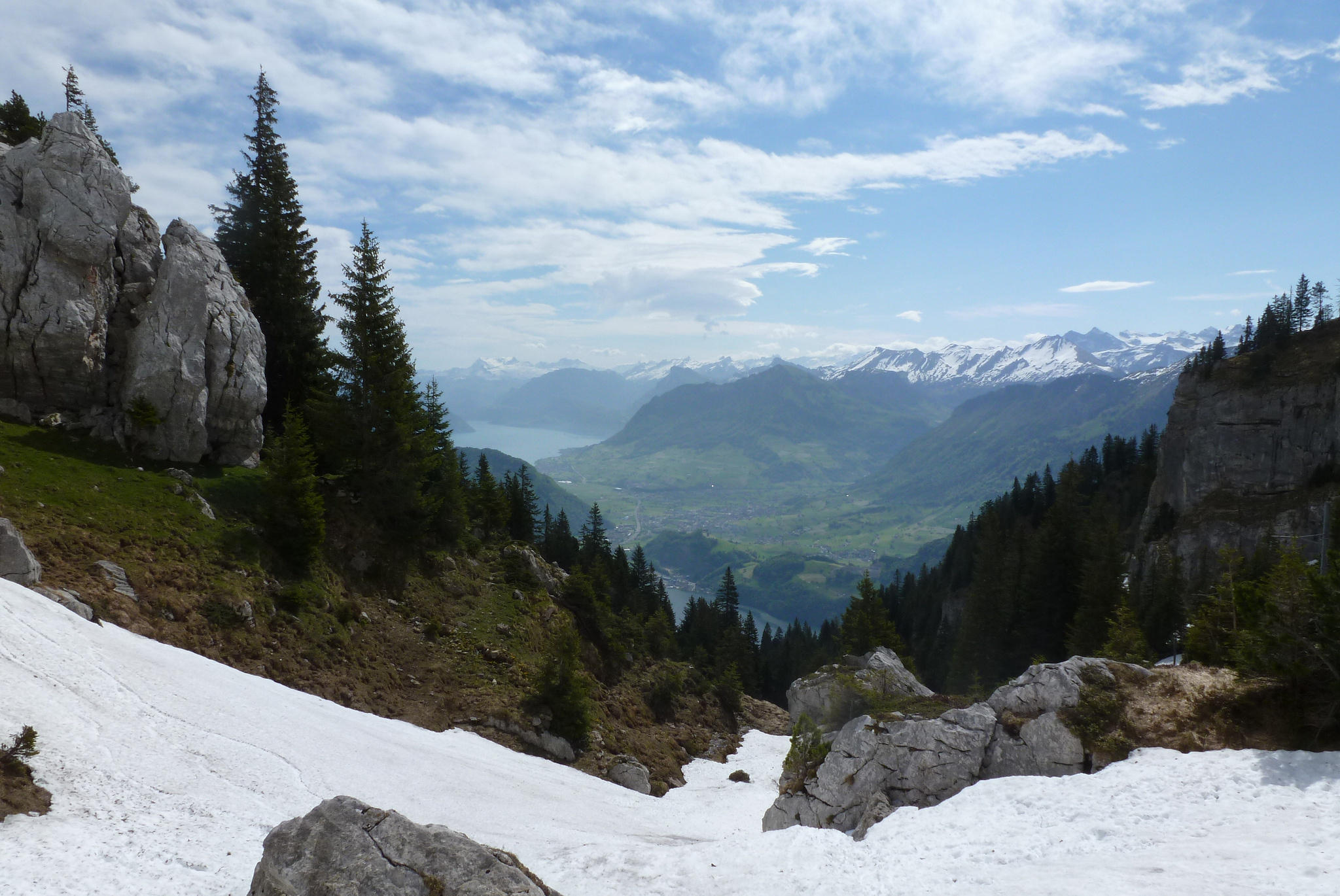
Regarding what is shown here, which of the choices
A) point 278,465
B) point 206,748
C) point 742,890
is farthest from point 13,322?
point 742,890

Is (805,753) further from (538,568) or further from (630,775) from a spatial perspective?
(538,568)

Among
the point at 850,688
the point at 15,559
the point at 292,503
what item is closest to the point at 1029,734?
the point at 850,688

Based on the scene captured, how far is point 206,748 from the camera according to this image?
1464 centimetres

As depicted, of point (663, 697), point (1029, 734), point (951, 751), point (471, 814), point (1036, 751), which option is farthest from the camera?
point (663, 697)

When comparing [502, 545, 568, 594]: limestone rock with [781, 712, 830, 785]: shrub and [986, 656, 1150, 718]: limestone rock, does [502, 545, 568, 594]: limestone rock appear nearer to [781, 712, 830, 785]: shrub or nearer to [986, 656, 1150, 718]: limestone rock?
[781, 712, 830, 785]: shrub

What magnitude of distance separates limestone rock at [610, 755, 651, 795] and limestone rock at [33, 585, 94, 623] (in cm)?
2060

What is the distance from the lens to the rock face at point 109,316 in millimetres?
26500

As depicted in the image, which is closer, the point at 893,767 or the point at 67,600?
the point at 67,600

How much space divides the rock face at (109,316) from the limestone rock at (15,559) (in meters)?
11.3

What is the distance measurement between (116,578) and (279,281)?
23002 mm

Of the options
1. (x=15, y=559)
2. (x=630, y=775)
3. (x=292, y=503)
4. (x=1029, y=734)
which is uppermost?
(x=292, y=503)

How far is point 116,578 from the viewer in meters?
20.3

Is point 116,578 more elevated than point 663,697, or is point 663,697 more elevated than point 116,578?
point 116,578

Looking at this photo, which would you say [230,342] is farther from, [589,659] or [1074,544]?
[1074,544]
